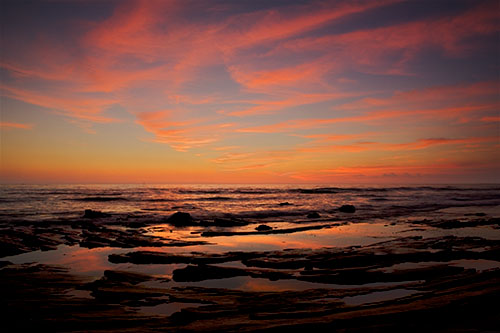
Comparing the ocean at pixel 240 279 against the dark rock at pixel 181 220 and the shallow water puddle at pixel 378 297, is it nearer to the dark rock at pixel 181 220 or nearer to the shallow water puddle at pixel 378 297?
the shallow water puddle at pixel 378 297

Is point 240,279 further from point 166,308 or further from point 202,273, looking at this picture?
point 166,308

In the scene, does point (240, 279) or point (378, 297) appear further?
point (240, 279)

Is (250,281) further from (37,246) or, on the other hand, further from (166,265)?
(37,246)

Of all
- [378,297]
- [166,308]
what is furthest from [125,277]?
[378,297]

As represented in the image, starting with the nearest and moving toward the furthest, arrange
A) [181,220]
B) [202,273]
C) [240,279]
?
[240,279], [202,273], [181,220]

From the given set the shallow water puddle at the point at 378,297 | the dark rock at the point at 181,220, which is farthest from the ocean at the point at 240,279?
the dark rock at the point at 181,220

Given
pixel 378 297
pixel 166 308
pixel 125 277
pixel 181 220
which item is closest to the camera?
pixel 166 308

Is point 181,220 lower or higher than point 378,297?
lower

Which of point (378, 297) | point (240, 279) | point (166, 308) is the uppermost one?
point (378, 297)

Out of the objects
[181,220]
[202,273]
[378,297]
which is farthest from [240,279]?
[181,220]

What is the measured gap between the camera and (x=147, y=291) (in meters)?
8.45

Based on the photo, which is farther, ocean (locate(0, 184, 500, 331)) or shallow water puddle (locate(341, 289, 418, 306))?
shallow water puddle (locate(341, 289, 418, 306))

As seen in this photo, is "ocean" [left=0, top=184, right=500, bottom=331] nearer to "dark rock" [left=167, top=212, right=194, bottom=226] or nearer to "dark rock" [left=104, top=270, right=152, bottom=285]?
"dark rock" [left=104, top=270, right=152, bottom=285]

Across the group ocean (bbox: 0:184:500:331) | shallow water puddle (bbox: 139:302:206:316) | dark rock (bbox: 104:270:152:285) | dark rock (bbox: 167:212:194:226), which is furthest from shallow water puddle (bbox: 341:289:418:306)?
dark rock (bbox: 167:212:194:226)
